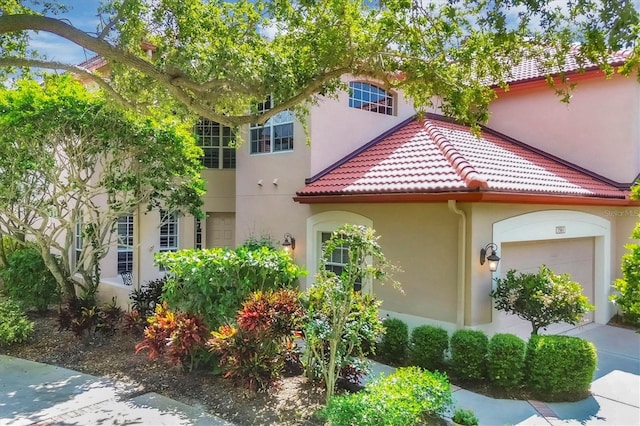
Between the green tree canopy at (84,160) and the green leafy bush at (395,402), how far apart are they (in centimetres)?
807

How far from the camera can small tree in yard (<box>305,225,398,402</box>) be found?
679cm

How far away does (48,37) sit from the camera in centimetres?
967

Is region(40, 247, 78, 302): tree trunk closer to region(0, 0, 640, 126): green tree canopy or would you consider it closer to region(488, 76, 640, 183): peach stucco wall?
region(0, 0, 640, 126): green tree canopy

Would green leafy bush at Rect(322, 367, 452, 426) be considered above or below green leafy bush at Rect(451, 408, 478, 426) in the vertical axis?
above

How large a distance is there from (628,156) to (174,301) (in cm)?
1379

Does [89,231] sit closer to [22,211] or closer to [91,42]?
[22,211]

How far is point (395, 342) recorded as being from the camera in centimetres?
962

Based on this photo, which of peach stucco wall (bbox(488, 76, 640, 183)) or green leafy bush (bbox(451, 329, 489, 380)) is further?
peach stucco wall (bbox(488, 76, 640, 183))

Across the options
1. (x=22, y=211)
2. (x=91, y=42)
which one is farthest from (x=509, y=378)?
(x=22, y=211)

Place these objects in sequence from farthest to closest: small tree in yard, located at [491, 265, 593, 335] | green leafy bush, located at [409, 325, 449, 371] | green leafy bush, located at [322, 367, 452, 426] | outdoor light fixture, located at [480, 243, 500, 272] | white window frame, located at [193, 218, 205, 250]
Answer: white window frame, located at [193, 218, 205, 250], outdoor light fixture, located at [480, 243, 500, 272], green leafy bush, located at [409, 325, 449, 371], small tree in yard, located at [491, 265, 593, 335], green leafy bush, located at [322, 367, 452, 426]

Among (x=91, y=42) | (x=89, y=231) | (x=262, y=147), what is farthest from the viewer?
(x=262, y=147)

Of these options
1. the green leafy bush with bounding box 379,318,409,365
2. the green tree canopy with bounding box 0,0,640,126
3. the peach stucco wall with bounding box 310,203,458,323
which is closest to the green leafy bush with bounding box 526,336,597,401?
the peach stucco wall with bounding box 310,203,458,323

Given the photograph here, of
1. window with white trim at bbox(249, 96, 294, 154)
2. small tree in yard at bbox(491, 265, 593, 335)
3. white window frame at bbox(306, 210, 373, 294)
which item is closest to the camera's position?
small tree in yard at bbox(491, 265, 593, 335)

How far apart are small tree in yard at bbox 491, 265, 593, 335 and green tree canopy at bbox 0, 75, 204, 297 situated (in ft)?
27.3
